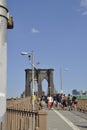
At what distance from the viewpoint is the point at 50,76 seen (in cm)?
12444

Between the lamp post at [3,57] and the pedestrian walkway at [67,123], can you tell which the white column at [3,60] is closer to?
the lamp post at [3,57]

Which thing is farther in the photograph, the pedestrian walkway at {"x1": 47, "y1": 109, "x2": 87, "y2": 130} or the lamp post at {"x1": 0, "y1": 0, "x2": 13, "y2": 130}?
the pedestrian walkway at {"x1": 47, "y1": 109, "x2": 87, "y2": 130}

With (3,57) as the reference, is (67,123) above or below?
below

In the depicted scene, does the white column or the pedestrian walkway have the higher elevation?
the white column

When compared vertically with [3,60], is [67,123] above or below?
below

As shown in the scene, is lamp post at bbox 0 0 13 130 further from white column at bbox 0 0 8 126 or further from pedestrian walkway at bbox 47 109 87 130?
pedestrian walkway at bbox 47 109 87 130

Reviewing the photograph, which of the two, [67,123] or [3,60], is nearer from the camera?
[3,60]

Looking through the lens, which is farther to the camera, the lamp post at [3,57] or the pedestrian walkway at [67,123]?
the pedestrian walkway at [67,123]

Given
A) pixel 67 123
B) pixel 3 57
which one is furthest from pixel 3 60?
pixel 67 123

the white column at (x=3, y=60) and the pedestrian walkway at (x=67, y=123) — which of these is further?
the pedestrian walkway at (x=67, y=123)

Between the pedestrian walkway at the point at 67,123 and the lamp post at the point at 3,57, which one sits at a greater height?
the lamp post at the point at 3,57

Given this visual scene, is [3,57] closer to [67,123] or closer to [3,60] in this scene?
[3,60]

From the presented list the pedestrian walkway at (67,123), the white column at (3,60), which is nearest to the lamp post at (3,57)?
the white column at (3,60)

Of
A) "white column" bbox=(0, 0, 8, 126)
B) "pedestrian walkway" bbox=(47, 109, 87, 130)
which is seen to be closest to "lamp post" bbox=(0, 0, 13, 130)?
"white column" bbox=(0, 0, 8, 126)
